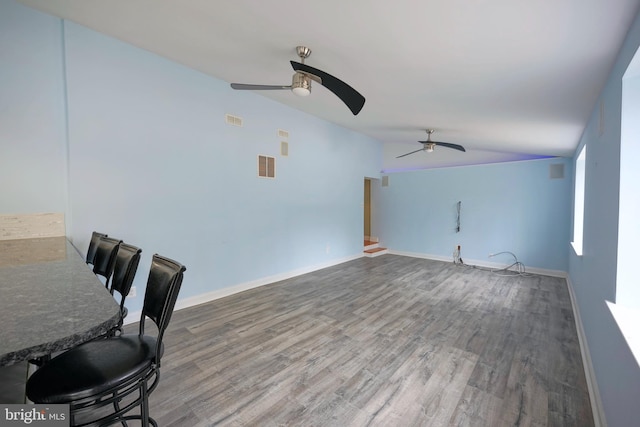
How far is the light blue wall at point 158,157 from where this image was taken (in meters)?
2.48

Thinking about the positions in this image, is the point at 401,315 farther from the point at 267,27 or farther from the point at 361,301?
the point at 267,27

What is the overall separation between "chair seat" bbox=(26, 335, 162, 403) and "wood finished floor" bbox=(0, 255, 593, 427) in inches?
30.8

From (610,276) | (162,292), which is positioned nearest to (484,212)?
(610,276)

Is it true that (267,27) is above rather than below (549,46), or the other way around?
above

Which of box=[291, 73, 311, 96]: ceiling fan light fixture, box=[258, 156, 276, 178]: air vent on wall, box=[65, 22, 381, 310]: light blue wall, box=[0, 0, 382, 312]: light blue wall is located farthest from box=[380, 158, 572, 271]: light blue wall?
box=[291, 73, 311, 96]: ceiling fan light fixture

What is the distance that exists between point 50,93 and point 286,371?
3.28 meters

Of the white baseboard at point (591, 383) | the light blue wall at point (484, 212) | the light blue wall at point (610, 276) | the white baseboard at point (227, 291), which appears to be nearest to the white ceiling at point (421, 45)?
the light blue wall at point (610, 276)

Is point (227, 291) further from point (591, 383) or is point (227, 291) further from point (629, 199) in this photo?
point (629, 199)

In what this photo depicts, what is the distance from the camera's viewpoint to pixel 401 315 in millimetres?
3242

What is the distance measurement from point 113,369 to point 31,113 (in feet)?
8.88

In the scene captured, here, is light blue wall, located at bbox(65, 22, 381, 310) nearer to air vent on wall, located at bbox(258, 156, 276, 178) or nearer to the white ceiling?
air vent on wall, located at bbox(258, 156, 276, 178)

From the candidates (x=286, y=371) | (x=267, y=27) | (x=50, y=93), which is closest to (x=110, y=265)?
(x=286, y=371)

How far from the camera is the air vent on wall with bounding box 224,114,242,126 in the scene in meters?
3.75

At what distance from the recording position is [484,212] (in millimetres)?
5777
